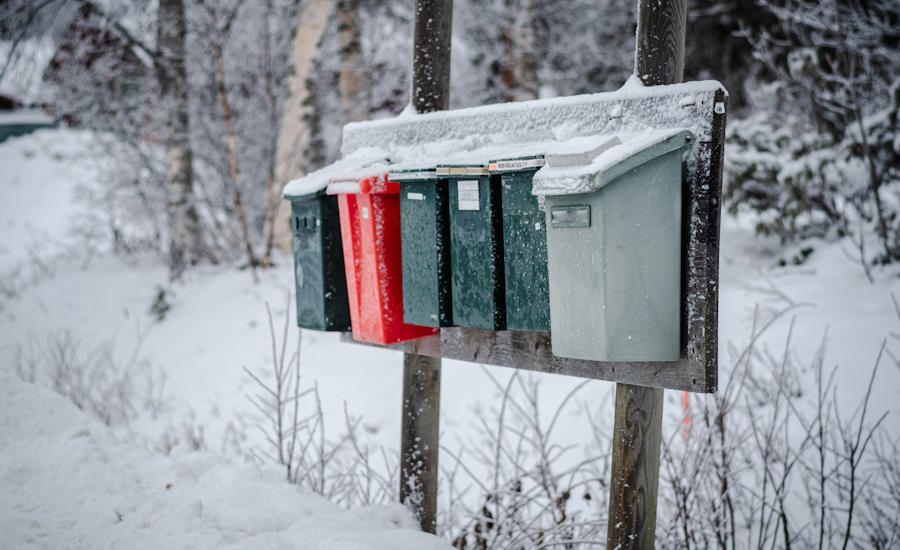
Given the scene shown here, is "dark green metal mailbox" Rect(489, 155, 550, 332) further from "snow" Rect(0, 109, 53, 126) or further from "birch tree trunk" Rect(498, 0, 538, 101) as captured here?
"snow" Rect(0, 109, 53, 126)

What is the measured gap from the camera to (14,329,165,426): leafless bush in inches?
224

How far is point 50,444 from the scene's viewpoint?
11.7 ft

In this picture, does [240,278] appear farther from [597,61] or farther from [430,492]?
[597,61]

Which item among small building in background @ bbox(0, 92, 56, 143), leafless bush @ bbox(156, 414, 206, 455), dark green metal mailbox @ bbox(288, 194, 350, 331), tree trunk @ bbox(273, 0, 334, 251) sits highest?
small building in background @ bbox(0, 92, 56, 143)

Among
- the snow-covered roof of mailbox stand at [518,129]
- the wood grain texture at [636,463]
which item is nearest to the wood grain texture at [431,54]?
the snow-covered roof of mailbox stand at [518,129]

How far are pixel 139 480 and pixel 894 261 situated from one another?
211 inches

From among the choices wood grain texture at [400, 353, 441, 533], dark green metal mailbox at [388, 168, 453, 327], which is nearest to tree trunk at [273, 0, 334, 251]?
wood grain texture at [400, 353, 441, 533]

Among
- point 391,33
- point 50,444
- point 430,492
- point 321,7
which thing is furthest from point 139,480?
point 391,33

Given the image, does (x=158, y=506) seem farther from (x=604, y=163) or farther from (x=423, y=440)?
(x=604, y=163)

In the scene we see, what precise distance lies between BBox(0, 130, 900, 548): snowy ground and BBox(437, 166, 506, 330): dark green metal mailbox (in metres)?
0.94

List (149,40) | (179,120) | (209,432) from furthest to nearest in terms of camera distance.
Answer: (149,40)
(179,120)
(209,432)

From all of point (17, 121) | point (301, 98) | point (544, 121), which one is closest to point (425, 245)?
point (544, 121)

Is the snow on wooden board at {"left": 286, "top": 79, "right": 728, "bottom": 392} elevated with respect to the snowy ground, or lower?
elevated

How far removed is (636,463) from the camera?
2205mm
